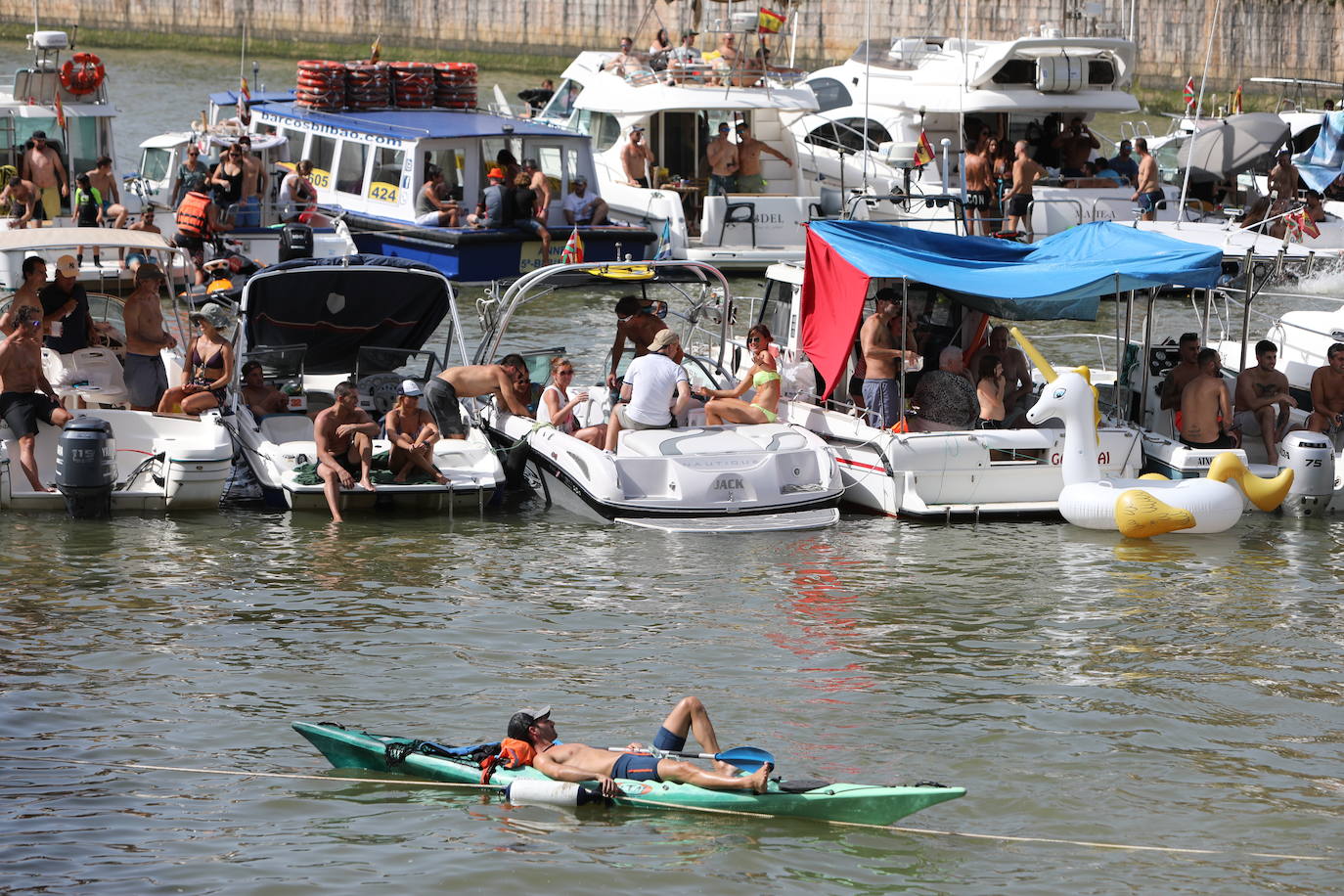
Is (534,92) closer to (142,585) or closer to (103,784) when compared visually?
(142,585)

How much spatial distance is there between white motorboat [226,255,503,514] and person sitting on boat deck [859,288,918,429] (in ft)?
9.64

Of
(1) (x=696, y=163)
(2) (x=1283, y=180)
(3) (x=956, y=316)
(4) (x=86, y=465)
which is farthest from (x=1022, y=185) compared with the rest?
(4) (x=86, y=465)

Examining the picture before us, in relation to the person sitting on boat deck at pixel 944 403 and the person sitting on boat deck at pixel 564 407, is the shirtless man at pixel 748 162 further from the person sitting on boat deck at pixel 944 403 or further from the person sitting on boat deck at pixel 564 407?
the person sitting on boat deck at pixel 944 403

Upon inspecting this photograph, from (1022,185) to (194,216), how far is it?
11.1m

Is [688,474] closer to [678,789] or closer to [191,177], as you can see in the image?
[678,789]

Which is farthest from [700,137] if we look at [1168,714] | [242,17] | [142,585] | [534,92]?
[242,17]

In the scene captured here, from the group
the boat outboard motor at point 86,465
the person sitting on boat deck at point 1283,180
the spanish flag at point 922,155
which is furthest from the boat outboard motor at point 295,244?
the person sitting on boat deck at point 1283,180

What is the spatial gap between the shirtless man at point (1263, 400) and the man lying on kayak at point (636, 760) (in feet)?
24.8

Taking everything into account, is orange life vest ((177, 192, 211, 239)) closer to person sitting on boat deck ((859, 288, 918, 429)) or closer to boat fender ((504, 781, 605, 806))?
person sitting on boat deck ((859, 288, 918, 429))

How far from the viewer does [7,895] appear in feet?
26.6

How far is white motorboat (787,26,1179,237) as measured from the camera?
26.4 metres

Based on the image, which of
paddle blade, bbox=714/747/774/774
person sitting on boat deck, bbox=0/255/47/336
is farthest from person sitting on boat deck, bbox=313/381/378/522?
paddle blade, bbox=714/747/774/774

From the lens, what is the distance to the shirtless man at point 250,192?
23.8m

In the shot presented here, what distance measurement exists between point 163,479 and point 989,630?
6.17 meters
